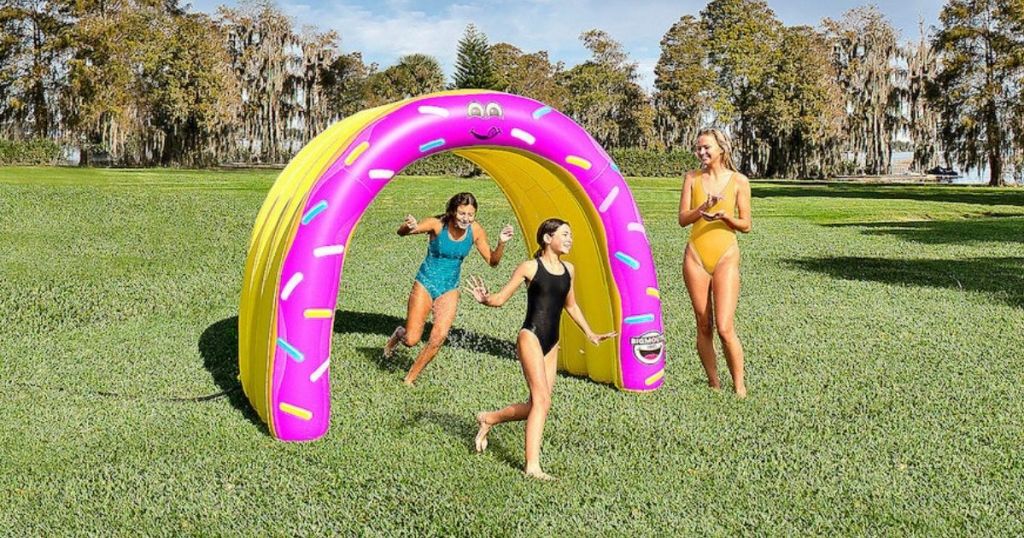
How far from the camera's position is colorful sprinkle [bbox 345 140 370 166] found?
616cm

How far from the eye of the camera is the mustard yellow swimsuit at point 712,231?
22.7ft

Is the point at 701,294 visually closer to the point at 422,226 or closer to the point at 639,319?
the point at 639,319

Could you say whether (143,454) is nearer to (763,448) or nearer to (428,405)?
(428,405)

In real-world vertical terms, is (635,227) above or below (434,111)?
below

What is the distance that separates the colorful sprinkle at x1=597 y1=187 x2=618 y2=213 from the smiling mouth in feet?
3.65

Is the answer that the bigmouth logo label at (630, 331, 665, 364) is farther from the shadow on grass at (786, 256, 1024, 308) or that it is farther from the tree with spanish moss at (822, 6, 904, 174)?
the tree with spanish moss at (822, 6, 904, 174)

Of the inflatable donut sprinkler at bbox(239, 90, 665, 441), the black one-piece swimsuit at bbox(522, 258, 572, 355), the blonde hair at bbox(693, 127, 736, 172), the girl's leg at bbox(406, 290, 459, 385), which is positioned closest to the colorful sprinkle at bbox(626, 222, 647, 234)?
the inflatable donut sprinkler at bbox(239, 90, 665, 441)

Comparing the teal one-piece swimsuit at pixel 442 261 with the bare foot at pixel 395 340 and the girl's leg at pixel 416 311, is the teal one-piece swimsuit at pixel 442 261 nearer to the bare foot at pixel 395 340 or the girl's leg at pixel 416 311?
the girl's leg at pixel 416 311

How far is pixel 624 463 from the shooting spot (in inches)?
226

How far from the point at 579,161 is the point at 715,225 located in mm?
1167

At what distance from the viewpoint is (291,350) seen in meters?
6.09

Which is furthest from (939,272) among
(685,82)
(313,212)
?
(685,82)

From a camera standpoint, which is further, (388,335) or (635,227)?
(388,335)

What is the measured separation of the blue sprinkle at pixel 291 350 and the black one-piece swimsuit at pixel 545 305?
1.61 m
